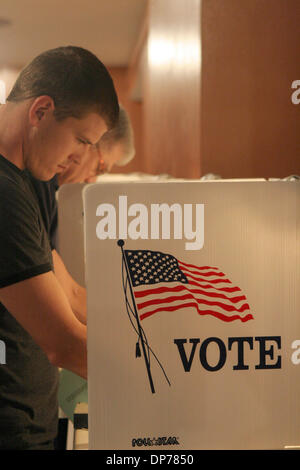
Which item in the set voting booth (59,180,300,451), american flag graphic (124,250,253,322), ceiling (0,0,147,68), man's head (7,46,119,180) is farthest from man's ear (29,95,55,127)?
american flag graphic (124,250,253,322)

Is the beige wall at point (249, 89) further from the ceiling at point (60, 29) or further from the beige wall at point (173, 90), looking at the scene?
the ceiling at point (60, 29)

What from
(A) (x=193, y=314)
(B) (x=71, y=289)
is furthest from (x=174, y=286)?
(B) (x=71, y=289)

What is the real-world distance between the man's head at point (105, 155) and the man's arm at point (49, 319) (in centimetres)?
26

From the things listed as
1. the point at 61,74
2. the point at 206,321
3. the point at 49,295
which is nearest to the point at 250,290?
the point at 206,321

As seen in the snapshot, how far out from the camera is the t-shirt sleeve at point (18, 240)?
3.18ft

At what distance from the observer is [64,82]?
1.01 meters

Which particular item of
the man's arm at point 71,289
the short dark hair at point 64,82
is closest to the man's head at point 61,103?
the short dark hair at point 64,82

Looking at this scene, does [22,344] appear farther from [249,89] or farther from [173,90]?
[173,90]

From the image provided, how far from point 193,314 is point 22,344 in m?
0.42

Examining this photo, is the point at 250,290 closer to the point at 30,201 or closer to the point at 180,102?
the point at 30,201

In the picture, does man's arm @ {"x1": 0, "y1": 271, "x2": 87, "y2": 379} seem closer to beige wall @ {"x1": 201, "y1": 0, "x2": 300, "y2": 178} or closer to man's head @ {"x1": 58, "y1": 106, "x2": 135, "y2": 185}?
man's head @ {"x1": 58, "y1": 106, "x2": 135, "y2": 185}

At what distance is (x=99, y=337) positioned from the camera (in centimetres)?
86

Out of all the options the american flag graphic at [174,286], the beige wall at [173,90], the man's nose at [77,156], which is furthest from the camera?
the beige wall at [173,90]

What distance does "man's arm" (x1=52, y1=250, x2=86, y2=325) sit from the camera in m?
0.99
